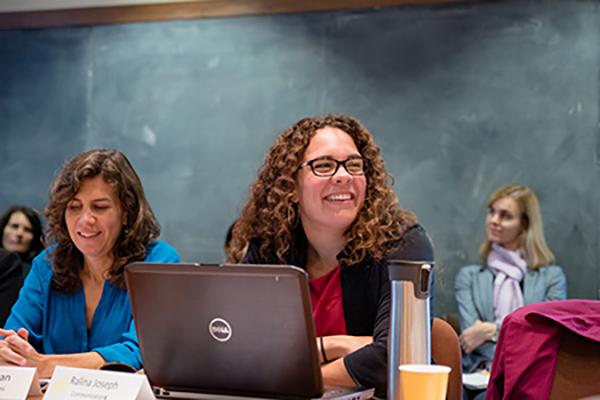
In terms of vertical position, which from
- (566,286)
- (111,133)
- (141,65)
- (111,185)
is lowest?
(566,286)

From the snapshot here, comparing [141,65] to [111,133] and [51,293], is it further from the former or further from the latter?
[51,293]

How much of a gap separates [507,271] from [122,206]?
8.34 feet

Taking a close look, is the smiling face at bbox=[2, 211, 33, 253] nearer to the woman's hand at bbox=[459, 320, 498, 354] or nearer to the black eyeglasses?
the woman's hand at bbox=[459, 320, 498, 354]

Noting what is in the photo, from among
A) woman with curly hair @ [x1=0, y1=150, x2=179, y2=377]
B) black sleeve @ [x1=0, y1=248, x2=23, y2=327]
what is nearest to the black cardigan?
woman with curly hair @ [x1=0, y1=150, x2=179, y2=377]

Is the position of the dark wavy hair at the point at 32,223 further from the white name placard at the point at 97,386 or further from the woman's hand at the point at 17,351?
the white name placard at the point at 97,386

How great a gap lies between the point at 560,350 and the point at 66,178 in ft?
4.83

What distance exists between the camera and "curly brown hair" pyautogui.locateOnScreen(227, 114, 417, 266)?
83.6 inches

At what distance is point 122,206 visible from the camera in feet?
7.97

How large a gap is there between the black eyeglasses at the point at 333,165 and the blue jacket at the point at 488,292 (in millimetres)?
2346

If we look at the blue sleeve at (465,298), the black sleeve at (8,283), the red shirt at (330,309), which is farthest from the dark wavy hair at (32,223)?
the red shirt at (330,309)

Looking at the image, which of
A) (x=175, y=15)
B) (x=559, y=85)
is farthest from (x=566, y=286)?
(x=175, y=15)

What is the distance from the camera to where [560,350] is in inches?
62.8

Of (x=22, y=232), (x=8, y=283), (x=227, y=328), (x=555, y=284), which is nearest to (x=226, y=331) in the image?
(x=227, y=328)

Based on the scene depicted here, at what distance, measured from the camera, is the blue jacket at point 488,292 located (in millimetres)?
4262
